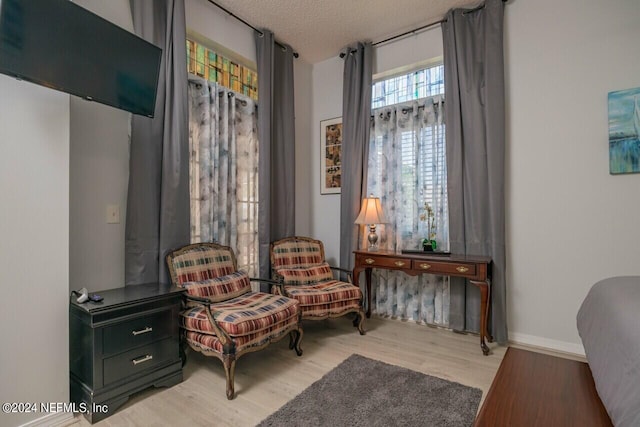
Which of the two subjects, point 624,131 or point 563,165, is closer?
point 624,131

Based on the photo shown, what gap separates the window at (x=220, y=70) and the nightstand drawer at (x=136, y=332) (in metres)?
2.11

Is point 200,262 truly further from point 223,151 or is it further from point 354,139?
point 354,139

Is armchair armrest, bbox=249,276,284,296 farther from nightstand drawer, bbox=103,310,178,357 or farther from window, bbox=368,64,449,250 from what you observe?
window, bbox=368,64,449,250

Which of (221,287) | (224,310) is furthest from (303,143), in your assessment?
(224,310)

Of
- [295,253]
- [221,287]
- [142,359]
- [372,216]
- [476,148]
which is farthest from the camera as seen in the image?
[295,253]

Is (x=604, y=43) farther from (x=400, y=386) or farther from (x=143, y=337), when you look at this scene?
(x=143, y=337)

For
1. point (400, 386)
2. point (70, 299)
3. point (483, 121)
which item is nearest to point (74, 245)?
point (70, 299)

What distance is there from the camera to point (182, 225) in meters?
2.57

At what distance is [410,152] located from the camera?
11.1 feet

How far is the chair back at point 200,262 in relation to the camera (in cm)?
240

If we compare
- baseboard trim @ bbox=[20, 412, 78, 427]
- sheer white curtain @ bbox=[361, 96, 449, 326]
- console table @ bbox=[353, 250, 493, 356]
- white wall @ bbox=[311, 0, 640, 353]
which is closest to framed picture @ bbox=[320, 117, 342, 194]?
sheer white curtain @ bbox=[361, 96, 449, 326]

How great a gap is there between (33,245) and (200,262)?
1.06 meters

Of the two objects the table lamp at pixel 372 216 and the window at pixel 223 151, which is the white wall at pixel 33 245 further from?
the table lamp at pixel 372 216

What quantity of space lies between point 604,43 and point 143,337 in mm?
3999
